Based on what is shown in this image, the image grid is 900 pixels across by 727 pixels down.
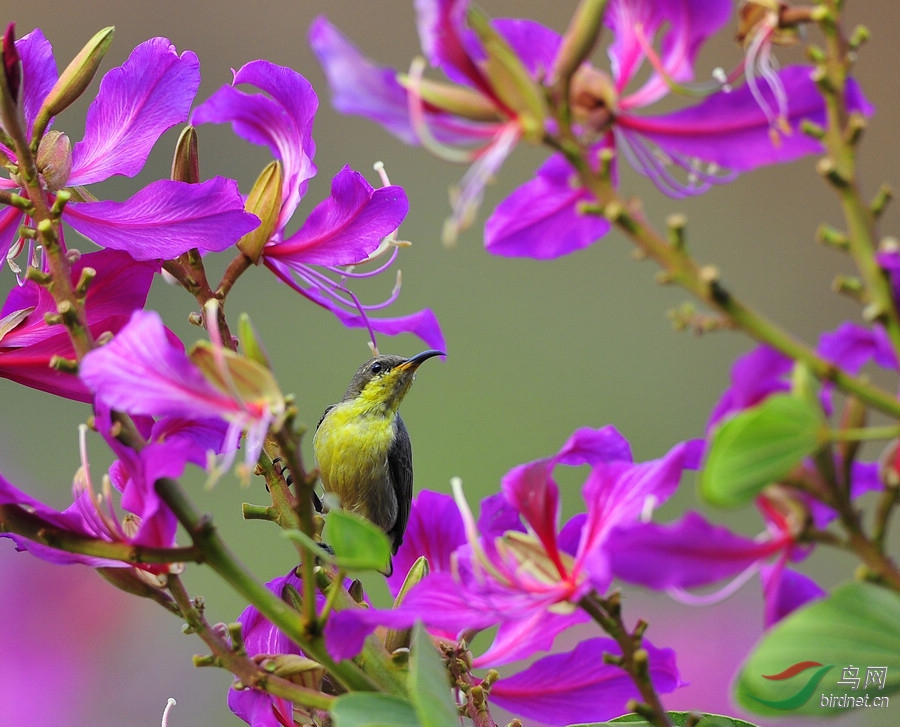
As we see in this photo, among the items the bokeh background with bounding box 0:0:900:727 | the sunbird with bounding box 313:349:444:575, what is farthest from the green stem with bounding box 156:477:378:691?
the bokeh background with bounding box 0:0:900:727

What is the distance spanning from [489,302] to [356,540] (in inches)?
80.6

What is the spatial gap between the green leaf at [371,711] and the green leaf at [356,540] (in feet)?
0.10

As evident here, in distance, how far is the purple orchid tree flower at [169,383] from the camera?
23 centimetres

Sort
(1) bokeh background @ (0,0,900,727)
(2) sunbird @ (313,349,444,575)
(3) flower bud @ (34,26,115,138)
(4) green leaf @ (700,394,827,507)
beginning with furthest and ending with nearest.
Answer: (1) bokeh background @ (0,0,900,727) → (2) sunbird @ (313,349,444,575) → (3) flower bud @ (34,26,115,138) → (4) green leaf @ (700,394,827,507)

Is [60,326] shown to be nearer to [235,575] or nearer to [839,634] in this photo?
[235,575]

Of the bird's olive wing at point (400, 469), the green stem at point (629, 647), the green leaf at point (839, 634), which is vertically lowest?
the bird's olive wing at point (400, 469)

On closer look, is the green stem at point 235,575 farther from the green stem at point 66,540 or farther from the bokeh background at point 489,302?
the bokeh background at point 489,302

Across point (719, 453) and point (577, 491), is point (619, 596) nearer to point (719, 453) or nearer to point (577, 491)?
point (719, 453)

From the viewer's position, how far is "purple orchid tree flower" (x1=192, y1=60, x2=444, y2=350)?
0.32 metres

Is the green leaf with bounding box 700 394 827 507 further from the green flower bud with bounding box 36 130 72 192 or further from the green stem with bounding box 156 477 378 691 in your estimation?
the green flower bud with bounding box 36 130 72 192

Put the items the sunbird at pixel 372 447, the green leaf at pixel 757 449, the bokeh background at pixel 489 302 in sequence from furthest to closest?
the bokeh background at pixel 489 302
the sunbird at pixel 372 447
the green leaf at pixel 757 449

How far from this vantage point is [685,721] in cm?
30

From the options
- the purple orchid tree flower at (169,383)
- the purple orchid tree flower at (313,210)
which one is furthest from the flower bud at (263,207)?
the purple orchid tree flower at (169,383)

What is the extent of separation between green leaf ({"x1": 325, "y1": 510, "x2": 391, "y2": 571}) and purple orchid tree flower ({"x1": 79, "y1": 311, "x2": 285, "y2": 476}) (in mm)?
24
